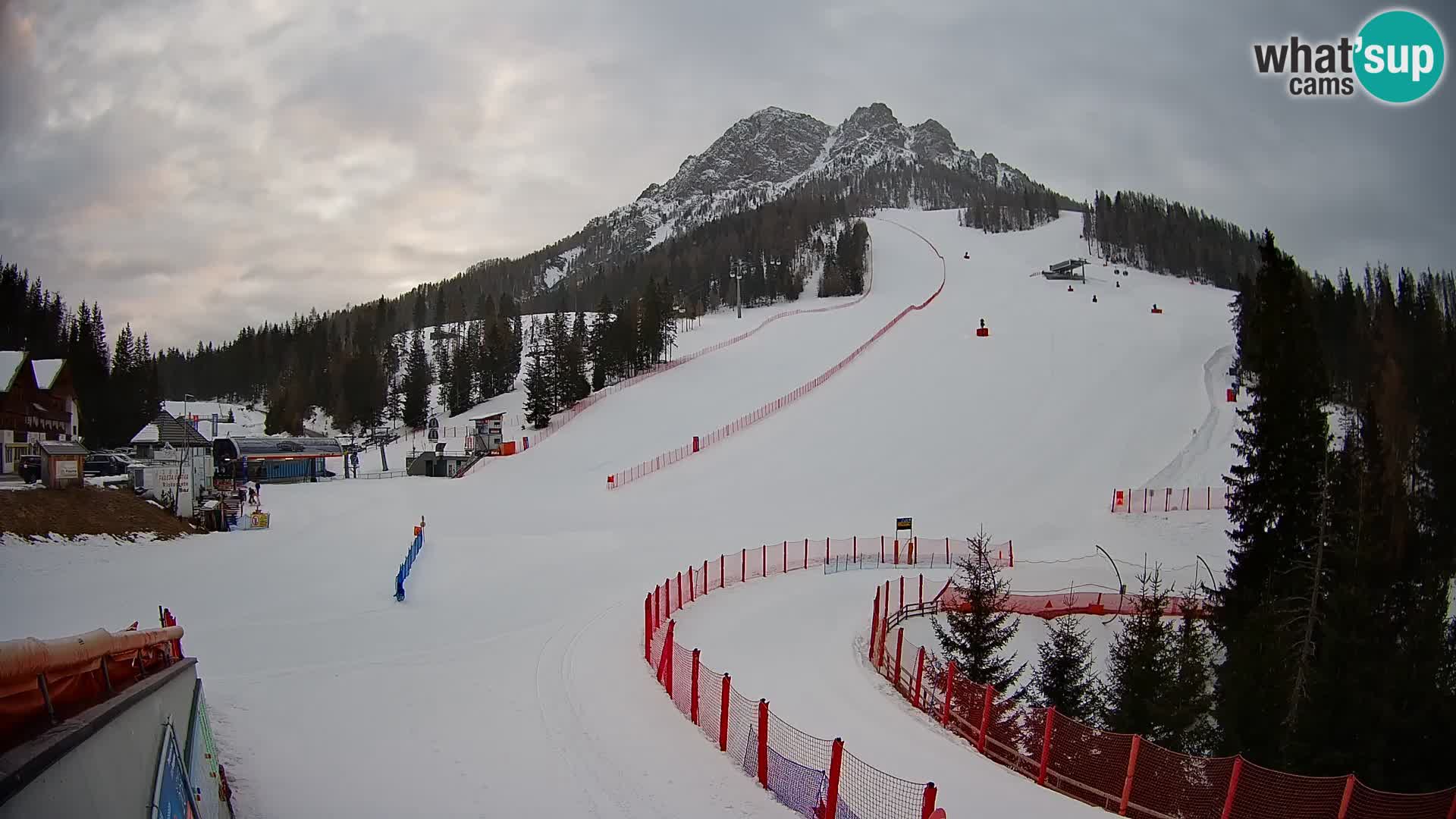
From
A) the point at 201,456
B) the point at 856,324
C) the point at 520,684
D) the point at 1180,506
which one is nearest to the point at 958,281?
the point at 856,324

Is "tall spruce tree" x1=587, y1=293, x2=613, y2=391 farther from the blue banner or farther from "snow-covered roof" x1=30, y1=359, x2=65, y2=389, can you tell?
the blue banner

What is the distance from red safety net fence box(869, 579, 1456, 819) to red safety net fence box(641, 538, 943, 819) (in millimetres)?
2427

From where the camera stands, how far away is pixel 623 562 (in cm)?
2862

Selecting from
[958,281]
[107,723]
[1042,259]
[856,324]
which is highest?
[1042,259]

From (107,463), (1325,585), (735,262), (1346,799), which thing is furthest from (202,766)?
(735,262)

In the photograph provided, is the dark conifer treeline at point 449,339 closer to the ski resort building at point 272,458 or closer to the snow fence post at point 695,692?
the ski resort building at point 272,458

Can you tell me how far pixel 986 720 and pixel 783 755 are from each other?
3.40m

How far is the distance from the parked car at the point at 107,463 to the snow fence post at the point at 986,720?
49662 millimetres

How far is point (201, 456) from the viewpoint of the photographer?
34.5 m

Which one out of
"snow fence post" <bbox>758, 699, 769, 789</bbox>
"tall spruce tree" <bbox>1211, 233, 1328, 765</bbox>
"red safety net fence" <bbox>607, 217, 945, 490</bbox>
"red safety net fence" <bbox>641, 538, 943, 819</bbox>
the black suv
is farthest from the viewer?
"red safety net fence" <bbox>607, 217, 945, 490</bbox>

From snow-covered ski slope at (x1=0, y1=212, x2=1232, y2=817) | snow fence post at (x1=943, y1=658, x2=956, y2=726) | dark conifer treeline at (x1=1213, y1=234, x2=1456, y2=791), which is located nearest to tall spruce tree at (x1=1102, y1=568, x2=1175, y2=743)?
dark conifer treeline at (x1=1213, y1=234, x2=1456, y2=791)

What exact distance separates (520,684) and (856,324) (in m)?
72.0

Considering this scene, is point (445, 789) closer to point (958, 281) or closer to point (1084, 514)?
point (1084, 514)

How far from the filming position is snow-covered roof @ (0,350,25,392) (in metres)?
37.8
